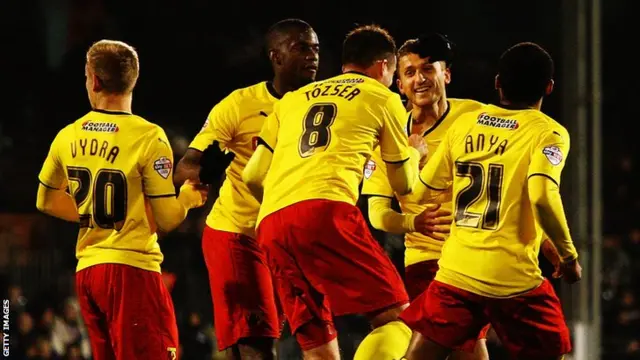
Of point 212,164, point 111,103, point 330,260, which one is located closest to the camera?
point 330,260

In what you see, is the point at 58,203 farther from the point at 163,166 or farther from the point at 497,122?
the point at 497,122

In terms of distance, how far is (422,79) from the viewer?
6.57m

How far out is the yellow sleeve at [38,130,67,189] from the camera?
612 cm

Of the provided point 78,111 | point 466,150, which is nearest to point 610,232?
point 78,111

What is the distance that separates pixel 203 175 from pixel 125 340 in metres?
1.02

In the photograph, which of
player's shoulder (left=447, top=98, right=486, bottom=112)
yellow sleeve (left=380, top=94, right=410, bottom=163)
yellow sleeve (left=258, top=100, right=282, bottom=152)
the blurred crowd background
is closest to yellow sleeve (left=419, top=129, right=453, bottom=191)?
yellow sleeve (left=380, top=94, right=410, bottom=163)

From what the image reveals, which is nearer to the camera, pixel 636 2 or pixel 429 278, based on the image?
pixel 429 278

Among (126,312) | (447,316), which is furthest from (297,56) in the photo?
(447,316)

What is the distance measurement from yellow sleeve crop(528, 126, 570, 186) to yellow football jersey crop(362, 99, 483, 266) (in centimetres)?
112

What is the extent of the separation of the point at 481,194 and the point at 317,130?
2.74ft

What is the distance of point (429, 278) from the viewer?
256 inches

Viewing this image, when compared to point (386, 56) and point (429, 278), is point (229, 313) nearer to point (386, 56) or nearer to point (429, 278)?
point (429, 278)

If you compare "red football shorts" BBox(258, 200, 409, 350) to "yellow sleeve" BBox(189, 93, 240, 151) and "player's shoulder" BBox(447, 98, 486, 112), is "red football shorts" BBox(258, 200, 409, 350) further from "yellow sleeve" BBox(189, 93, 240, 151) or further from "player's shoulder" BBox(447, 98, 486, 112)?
"player's shoulder" BBox(447, 98, 486, 112)

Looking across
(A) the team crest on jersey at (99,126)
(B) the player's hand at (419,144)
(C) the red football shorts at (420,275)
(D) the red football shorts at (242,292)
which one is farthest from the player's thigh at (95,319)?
(B) the player's hand at (419,144)
